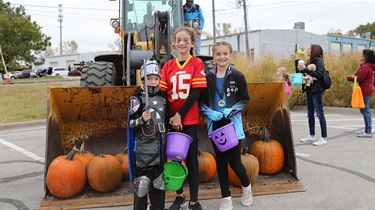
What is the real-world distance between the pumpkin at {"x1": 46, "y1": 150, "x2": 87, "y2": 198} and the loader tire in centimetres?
193

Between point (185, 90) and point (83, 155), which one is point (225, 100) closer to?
point (185, 90)

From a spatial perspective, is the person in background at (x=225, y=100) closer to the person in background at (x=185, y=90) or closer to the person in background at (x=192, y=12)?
the person in background at (x=185, y=90)

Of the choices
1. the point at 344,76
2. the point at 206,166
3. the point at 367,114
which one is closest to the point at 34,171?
the point at 206,166

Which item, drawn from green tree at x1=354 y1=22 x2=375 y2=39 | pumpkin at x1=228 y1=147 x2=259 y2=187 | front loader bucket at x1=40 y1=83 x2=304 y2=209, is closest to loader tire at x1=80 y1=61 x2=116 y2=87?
front loader bucket at x1=40 y1=83 x2=304 y2=209

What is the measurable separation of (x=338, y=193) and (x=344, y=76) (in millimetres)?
9087

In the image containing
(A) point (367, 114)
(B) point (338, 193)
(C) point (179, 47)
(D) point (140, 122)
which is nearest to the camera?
(D) point (140, 122)

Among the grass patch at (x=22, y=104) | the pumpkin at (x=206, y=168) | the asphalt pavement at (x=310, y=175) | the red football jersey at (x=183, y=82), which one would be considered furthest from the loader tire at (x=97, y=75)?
the grass patch at (x=22, y=104)

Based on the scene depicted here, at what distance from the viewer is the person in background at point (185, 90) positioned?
3.33m

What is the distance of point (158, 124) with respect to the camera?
320 centimetres

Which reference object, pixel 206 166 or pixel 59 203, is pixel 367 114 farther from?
pixel 59 203

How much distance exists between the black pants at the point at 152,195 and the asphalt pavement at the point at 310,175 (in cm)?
44

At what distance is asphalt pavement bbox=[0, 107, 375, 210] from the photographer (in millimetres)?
3732

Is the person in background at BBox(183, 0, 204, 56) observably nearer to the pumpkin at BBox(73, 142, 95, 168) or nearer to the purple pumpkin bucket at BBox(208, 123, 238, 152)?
the pumpkin at BBox(73, 142, 95, 168)

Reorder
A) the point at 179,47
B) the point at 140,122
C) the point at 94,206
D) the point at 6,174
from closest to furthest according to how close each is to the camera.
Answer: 1. the point at 140,122
2. the point at 179,47
3. the point at 94,206
4. the point at 6,174
